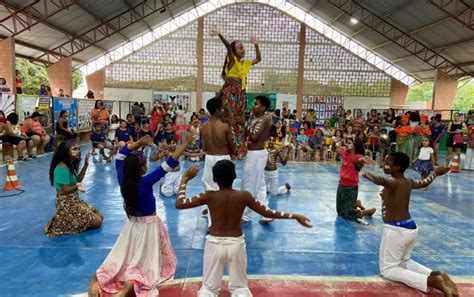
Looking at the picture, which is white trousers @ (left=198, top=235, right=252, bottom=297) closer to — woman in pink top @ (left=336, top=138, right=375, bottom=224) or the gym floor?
the gym floor

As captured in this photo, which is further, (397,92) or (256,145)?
(397,92)

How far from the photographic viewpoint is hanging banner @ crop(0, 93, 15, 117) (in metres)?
9.45

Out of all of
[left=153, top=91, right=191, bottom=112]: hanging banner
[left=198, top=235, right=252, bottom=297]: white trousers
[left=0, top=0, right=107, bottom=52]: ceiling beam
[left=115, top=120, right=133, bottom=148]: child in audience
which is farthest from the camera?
[left=153, top=91, right=191, bottom=112]: hanging banner

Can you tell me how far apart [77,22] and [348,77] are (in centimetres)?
1476

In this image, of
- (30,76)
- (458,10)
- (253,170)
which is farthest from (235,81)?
(30,76)

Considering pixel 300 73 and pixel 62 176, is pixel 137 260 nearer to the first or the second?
pixel 62 176

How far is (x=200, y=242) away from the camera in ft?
13.6

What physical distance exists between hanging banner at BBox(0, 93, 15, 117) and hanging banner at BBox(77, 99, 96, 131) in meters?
3.64

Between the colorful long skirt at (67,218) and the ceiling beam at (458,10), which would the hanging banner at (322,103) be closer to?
the ceiling beam at (458,10)

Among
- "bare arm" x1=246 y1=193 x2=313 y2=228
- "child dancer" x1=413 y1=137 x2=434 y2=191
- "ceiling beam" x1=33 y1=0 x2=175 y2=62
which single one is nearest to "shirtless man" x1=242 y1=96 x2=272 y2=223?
"bare arm" x1=246 y1=193 x2=313 y2=228

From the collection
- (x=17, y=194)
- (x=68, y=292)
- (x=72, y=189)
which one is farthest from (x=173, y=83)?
(x=68, y=292)

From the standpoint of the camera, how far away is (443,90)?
1927cm

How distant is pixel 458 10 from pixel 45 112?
14018 mm

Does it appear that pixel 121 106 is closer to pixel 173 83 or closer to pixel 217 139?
pixel 173 83
